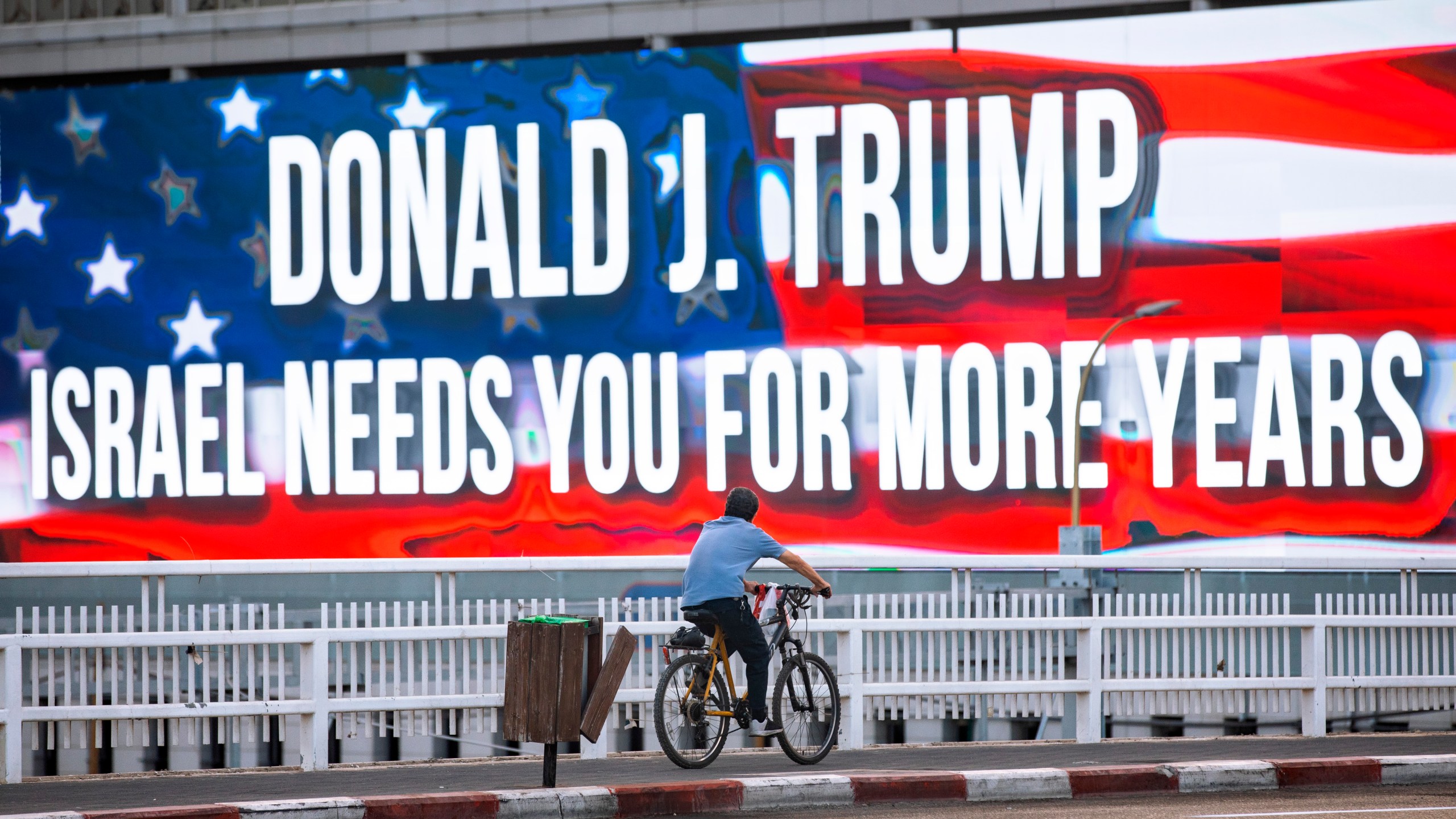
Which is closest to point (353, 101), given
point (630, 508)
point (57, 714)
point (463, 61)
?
point (463, 61)

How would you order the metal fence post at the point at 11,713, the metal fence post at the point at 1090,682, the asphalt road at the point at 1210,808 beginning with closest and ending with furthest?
the asphalt road at the point at 1210,808, the metal fence post at the point at 11,713, the metal fence post at the point at 1090,682

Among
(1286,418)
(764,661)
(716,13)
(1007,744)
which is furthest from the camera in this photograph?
(716,13)

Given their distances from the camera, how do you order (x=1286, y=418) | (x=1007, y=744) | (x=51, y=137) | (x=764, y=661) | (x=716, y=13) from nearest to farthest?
(x=764, y=661) < (x=1007, y=744) < (x=1286, y=418) < (x=716, y=13) < (x=51, y=137)

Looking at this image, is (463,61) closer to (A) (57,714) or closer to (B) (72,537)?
(B) (72,537)

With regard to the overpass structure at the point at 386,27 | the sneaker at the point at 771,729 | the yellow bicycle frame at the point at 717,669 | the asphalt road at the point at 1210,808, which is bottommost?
the asphalt road at the point at 1210,808

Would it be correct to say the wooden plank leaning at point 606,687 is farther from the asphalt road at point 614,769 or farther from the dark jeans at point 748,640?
the dark jeans at point 748,640

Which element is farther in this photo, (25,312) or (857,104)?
(25,312)

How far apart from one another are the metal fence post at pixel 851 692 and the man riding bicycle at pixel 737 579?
1474mm

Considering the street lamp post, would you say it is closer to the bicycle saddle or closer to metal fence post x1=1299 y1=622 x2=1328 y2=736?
metal fence post x1=1299 y1=622 x2=1328 y2=736

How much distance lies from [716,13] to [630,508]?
36.9 ft

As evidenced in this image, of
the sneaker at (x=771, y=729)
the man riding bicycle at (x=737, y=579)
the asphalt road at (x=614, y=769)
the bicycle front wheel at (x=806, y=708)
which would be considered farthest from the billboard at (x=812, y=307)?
the man riding bicycle at (x=737, y=579)

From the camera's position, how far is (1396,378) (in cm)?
3569

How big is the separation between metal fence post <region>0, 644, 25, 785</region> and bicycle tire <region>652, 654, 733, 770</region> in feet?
11.7

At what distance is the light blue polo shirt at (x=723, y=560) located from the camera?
9609 mm
